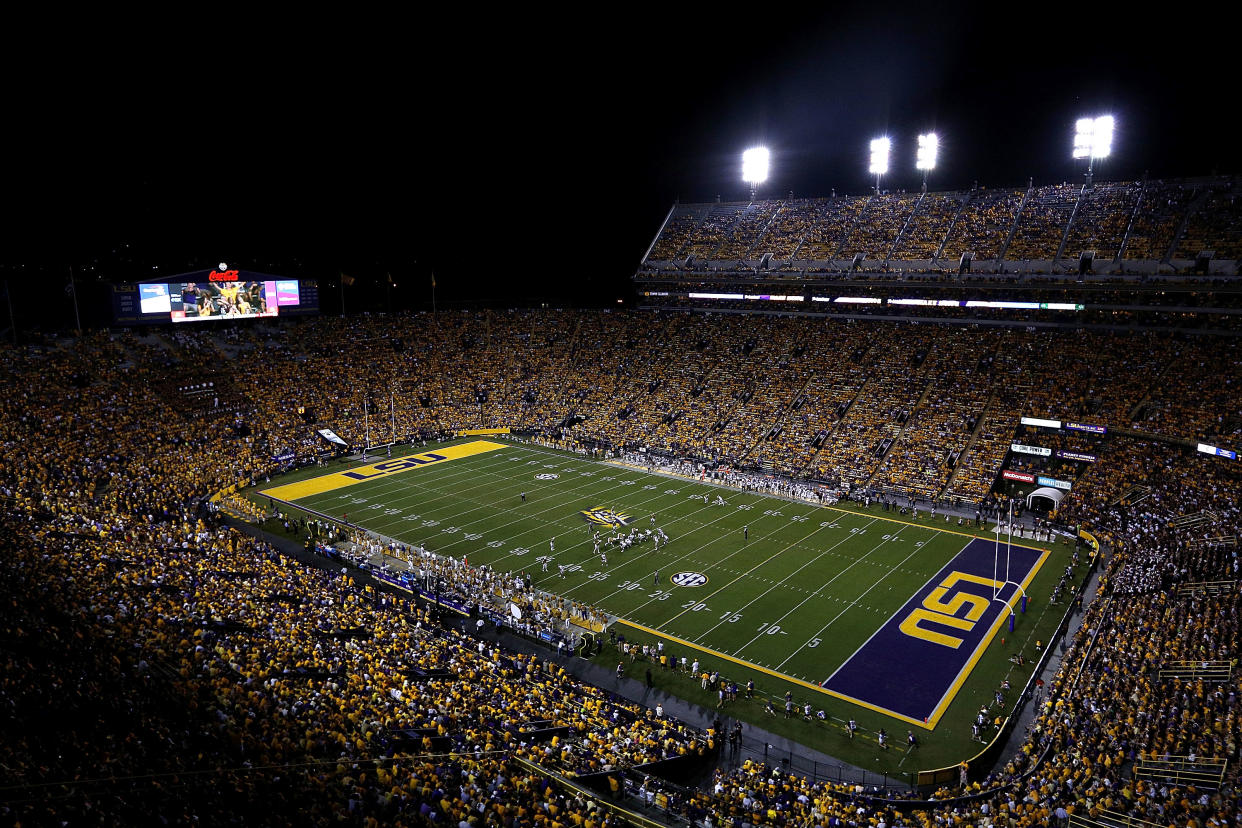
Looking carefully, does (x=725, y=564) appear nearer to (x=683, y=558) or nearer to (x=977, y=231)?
(x=683, y=558)

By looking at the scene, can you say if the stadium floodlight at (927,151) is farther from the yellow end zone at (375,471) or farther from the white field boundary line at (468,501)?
the yellow end zone at (375,471)

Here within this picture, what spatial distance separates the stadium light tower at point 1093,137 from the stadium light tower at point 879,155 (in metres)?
13.0

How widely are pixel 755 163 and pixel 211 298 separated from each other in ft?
143

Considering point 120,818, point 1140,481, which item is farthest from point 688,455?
point 120,818

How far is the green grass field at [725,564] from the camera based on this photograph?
20.2 m

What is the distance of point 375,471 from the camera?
141 ft

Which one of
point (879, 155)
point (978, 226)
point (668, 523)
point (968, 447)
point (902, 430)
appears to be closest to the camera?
point (668, 523)

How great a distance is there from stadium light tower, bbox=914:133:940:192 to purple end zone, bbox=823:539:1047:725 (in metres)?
37.4

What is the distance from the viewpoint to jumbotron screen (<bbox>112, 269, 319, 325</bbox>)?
46156mm

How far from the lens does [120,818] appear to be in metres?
9.06

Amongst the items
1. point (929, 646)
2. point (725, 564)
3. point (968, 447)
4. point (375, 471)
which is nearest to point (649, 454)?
point (375, 471)

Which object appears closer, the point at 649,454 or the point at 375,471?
the point at 375,471

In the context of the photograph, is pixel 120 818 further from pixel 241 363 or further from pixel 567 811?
pixel 241 363

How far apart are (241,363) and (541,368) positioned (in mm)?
21391
